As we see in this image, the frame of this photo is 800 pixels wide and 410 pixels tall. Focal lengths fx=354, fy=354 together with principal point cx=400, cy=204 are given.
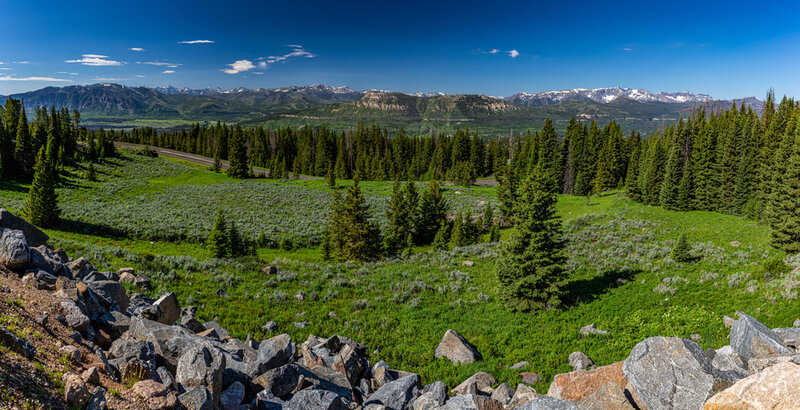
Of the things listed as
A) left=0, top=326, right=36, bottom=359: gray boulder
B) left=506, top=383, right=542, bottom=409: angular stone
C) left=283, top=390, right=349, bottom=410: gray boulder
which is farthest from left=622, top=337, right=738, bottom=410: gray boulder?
left=0, top=326, right=36, bottom=359: gray boulder

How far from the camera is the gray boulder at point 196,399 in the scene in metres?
5.75

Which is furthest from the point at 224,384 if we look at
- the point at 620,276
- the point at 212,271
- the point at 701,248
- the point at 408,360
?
the point at 701,248

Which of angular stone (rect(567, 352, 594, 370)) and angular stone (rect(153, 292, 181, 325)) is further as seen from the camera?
angular stone (rect(567, 352, 594, 370))

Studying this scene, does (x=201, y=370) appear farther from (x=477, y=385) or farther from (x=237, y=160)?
(x=237, y=160)

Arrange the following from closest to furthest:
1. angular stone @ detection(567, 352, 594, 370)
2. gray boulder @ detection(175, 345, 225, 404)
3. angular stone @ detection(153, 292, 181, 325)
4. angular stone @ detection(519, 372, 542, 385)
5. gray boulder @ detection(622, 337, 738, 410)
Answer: gray boulder @ detection(175, 345, 225, 404) < gray boulder @ detection(622, 337, 738, 410) < angular stone @ detection(153, 292, 181, 325) < angular stone @ detection(519, 372, 542, 385) < angular stone @ detection(567, 352, 594, 370)

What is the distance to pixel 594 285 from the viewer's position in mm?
20984

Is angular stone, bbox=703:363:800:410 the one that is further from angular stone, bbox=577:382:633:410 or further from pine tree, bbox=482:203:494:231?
pine tree, bbox=482:203:494:231

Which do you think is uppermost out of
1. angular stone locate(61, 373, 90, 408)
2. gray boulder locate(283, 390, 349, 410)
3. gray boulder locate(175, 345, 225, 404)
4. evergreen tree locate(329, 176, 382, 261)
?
angular stone locate(61, 373, 90, 408)

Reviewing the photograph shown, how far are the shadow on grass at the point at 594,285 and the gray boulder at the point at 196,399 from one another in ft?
54.8

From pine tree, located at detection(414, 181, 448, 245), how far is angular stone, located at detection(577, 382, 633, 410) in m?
38.3

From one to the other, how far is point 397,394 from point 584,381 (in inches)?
177

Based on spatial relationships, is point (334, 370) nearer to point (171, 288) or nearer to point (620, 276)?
point (171, 288)

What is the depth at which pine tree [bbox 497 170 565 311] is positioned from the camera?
17.2 metres

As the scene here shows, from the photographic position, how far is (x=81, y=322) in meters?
7.35
